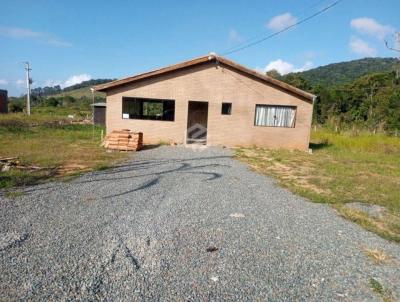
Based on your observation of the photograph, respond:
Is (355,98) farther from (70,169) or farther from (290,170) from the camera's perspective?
(70,169)

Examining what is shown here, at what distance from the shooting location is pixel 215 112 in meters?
16.2

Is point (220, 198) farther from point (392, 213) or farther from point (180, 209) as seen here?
point (392, 213)

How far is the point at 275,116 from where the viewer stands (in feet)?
55.0

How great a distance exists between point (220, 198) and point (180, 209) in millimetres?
1248

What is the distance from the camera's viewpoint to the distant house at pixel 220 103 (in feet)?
51.5

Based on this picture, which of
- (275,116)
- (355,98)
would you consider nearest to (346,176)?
(275,116)

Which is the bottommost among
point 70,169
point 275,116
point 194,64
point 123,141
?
point 70,169

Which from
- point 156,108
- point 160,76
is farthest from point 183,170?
point 156,108

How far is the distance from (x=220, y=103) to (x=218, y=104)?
0.37 feet

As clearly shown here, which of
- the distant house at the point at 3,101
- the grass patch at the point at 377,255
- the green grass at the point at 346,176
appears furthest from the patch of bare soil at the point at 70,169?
the distant house at the point at 3,101

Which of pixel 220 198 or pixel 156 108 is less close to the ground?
pixel 156 108

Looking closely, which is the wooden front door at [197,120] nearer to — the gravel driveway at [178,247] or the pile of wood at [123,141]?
the pile of wood at [123,141]

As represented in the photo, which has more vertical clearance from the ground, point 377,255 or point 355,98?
point 355,98

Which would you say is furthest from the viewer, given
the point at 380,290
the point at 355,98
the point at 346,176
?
the point at 355,98
